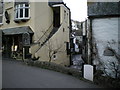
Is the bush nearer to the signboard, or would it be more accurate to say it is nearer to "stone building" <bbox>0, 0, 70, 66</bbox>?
"stone building" <bbox>0, 0, 70, 66</bbox>

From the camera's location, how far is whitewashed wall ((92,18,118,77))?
1553 cm

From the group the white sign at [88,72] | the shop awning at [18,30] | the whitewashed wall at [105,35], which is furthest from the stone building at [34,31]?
the white sign at [88,72]

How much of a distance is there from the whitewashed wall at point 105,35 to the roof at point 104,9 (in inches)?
19.5

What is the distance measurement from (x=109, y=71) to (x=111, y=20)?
4.06 m

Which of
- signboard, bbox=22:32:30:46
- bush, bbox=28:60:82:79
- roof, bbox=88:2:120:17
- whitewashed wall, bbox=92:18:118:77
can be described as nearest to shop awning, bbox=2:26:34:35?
signboard, bbox=22:32:30:46

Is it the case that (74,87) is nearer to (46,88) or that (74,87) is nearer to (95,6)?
(46,88)

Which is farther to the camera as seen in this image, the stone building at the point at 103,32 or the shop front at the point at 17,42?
the shop front at the point at 17,42

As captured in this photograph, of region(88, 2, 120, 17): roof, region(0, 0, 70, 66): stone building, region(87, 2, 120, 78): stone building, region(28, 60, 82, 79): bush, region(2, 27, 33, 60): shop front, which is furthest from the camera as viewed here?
region(0, 0, 70, 66): stone building

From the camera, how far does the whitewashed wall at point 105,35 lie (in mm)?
15531

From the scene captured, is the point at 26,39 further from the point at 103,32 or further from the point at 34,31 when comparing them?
the point at 103,32

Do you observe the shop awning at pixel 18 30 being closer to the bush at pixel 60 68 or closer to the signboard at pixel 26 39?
the signboard at pixel 26 39

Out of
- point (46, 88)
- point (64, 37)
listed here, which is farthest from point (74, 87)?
point (64, 37)

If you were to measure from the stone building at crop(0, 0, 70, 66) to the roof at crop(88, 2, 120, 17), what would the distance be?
8519mm

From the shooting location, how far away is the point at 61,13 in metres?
27.7
